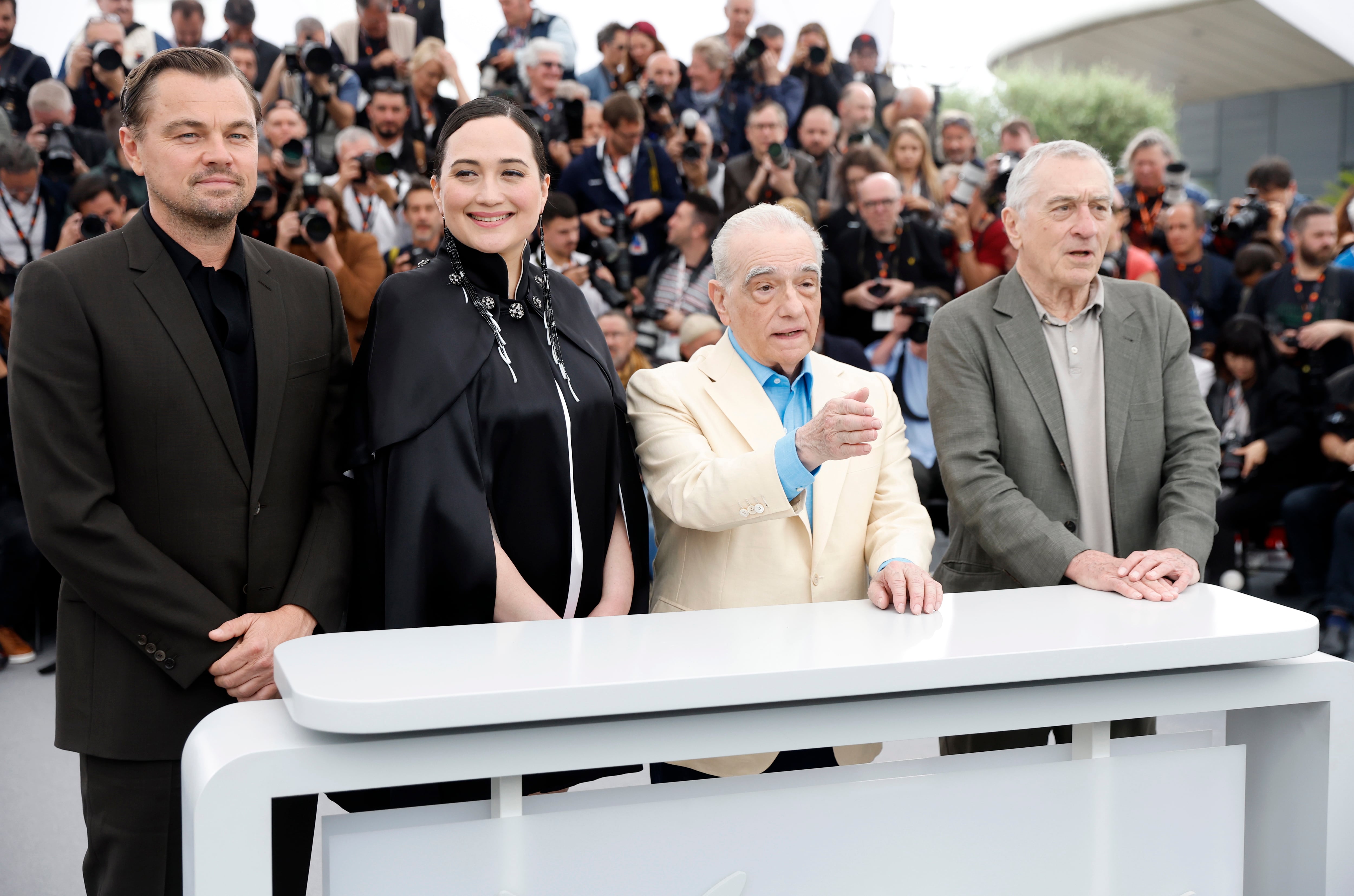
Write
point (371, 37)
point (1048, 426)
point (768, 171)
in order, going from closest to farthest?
point (1048, 426)
point (768, 171)
point (371, 37)

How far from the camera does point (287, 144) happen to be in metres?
4.54

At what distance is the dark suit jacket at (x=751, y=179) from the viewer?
494cm

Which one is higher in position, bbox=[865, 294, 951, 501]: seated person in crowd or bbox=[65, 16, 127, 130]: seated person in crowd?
bbox=[65, 16, 127, 130]: seated person in crowd

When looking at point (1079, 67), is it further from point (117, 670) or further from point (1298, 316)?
point (117, 670)

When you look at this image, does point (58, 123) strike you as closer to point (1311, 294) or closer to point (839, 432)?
point (839, 432)

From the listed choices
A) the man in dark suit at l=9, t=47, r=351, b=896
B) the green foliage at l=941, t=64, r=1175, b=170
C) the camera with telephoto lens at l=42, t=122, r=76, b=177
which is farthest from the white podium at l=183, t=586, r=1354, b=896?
the green foliage at l=941, t=64, r=1175, b=170

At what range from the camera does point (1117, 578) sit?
5.32ft

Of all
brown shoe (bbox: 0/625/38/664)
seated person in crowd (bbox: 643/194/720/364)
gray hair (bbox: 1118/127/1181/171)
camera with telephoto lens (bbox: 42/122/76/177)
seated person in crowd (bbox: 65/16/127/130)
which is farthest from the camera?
gray hair (bbox: 1118/127/1181/171)

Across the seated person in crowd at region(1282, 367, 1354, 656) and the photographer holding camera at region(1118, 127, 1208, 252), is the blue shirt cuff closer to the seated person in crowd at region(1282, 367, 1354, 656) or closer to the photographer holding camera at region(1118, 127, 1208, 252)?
the seated person in crowd at region(1282, 367, 1354, 656)

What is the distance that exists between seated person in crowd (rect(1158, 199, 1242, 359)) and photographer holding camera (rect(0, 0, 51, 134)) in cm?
506

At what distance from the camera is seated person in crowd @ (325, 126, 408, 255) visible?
183 inches

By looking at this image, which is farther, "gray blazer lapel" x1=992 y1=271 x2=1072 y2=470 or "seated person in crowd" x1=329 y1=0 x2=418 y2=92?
"seated person in crowd" x1=329 y1=0 x2=418 y2=92

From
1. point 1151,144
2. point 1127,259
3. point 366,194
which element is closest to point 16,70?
point 366,194

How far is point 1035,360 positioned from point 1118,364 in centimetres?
15
